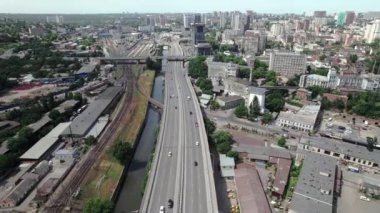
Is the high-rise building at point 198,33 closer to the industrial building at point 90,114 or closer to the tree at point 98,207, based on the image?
the industrial building at point 90,114

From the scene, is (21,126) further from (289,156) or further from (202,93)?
(289,156)

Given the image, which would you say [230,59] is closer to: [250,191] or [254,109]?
[254,109]

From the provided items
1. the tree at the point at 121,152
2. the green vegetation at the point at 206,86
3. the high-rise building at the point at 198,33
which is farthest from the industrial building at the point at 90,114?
the high-rise building at the point at 198,33

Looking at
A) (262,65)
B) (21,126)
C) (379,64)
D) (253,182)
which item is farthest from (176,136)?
(379,64)

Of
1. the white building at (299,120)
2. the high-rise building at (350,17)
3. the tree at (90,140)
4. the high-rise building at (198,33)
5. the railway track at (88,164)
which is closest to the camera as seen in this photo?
the railway track at (88,164)

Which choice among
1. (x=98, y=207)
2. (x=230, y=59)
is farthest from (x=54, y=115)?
(x=230, y=59)

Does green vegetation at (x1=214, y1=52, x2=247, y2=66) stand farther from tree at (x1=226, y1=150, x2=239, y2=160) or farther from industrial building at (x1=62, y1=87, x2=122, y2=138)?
tree at (x1=226, y1=150, x2=239, y2=160)

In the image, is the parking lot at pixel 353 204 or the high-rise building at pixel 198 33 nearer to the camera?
the parking lot at pixel 353 204

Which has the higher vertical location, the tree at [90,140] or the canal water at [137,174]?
A: the tree at [90,140]
